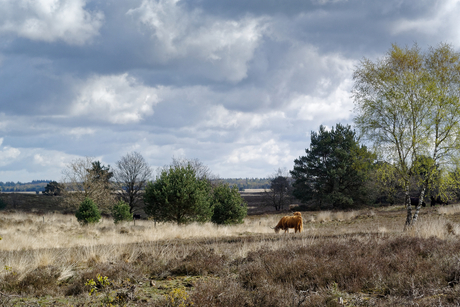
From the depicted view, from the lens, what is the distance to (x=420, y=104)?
1614 cm

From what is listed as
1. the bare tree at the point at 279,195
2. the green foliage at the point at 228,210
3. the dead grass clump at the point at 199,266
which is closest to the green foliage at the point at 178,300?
the dead grass clump at the point at 199,266

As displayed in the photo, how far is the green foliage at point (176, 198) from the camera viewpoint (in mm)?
22641

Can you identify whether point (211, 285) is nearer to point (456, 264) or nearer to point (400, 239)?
A: point (456, 264)

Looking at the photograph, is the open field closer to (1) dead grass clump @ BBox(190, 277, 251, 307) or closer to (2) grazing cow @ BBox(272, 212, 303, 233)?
(1) dead grass clump @ BBox(190, 277, 251, 307)

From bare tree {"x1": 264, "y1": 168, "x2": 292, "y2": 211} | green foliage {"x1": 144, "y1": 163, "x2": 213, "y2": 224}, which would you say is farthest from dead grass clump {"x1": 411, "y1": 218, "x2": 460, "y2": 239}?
bare tree {"x1": 264, "y1": 168, "x2": 292, "y2": 211}

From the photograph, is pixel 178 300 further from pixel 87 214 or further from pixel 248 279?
pixel 87 214

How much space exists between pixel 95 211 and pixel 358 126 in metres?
20.6

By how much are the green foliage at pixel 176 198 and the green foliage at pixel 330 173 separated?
21.8 metres

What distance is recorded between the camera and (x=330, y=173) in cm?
3981

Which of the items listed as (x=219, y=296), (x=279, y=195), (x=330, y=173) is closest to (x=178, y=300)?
(x=219, y=296)

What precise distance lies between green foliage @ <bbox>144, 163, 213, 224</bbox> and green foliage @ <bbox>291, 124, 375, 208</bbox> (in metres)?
21.8

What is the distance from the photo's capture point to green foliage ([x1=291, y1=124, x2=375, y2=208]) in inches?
1591

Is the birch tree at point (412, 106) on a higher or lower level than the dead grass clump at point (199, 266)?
higher

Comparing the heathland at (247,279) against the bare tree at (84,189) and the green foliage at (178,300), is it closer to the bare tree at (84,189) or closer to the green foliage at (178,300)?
the green foliage at (178,300)
